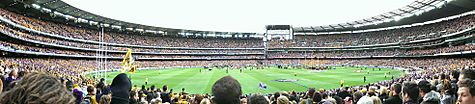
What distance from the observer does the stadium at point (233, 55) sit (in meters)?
10.7

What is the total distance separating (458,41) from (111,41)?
71.7m

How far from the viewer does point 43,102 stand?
67.9 inches

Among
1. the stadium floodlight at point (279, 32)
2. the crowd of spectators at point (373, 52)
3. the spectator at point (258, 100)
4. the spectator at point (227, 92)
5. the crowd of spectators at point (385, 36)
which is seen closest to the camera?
the spectator at point (227, 92)

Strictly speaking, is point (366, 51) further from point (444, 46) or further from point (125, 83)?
point (125, 83)

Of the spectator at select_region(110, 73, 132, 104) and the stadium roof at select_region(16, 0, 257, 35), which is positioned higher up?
the stadium roof at select_region(16, 0, 257, 35)

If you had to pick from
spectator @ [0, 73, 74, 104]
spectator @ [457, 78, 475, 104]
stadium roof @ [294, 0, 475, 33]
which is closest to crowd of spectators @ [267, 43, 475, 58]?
stadium roof @ [294, 0, 475, 33]

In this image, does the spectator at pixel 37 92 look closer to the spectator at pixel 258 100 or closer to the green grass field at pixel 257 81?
the spectator at pixel 258 100

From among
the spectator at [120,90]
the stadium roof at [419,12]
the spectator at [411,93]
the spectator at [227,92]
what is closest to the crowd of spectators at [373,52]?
the stadium roof at [419,12]

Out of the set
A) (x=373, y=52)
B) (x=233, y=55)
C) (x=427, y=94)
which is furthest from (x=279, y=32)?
(x=427, y=94)

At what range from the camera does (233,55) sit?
115 meters

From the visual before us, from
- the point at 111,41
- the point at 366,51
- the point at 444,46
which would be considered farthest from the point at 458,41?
the point at 111,41

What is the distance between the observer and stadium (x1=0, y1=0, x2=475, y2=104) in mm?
10723

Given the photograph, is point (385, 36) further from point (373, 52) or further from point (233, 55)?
point (233, 55)

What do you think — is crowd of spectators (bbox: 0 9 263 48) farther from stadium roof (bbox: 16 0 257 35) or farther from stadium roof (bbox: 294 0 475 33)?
stadium roof (bbox: 294 0 475 33)
